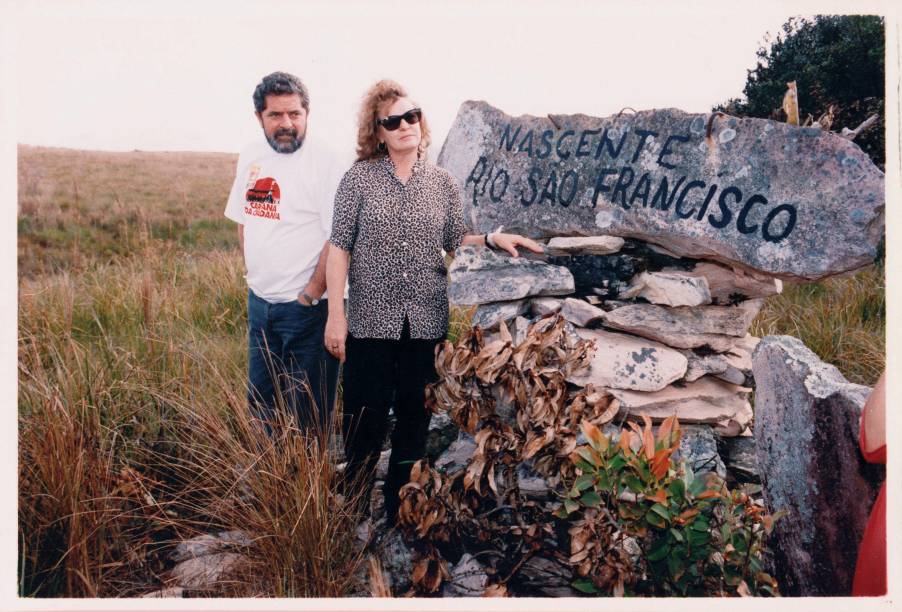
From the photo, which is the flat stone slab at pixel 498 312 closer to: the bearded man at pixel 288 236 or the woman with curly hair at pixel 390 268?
the woman with curly hair at pixel 390 268

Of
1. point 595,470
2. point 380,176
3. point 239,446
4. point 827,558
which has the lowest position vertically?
point 827,558

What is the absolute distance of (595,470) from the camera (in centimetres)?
234

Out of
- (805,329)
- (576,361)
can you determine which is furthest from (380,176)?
(805,329)

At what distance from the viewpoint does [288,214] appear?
10.2 feet

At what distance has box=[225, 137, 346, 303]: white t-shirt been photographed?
308 cm

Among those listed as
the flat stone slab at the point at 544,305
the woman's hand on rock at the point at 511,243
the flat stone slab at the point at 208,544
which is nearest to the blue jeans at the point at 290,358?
the flat stone slab at the point at 208,544

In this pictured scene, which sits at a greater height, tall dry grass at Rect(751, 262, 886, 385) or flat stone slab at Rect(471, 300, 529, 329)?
flat stone slab at Rect(471, 300, 529, 329)

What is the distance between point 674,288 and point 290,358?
6.46ft

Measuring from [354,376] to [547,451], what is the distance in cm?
94

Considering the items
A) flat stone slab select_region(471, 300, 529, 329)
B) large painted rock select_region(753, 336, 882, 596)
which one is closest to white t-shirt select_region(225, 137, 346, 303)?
flat stone slab select_region(471, 300, 529, 329)

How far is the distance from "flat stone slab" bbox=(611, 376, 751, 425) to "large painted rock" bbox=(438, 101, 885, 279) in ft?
2.39

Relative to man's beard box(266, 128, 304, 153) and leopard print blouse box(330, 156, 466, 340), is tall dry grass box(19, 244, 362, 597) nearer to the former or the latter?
leopard print blouse box(330, 156, 466, 340)

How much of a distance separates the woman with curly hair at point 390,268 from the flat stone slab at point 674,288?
0.76m

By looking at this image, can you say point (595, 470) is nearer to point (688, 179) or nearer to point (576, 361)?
point (576, 361)
